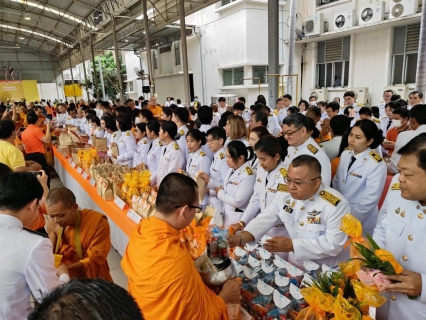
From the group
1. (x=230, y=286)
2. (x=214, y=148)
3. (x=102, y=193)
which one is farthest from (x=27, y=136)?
(x=230, y=286)

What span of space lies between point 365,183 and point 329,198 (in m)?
0.95

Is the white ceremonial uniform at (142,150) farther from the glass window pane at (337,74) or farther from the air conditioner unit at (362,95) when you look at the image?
the glass window pane at (337,74)

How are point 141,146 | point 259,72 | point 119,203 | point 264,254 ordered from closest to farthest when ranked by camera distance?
1. point 264,254
2. point 119,203
3. point 141,146
4. point 259,72

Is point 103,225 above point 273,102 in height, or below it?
below

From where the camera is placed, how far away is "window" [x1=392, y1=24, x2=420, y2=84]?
8.82 m

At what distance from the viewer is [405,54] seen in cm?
909

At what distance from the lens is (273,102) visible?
791cm

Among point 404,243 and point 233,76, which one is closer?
point 404,243

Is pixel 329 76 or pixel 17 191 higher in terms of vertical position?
pixel 329 76

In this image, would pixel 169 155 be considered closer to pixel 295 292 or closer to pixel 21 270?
pixel 21 270

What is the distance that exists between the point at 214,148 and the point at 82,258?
5.61ft

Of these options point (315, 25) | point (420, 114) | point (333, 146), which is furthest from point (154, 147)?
point (315, 25)

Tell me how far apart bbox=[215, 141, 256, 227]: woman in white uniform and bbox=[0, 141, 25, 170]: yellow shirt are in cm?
232

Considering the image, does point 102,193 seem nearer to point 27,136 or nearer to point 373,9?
point 27,136
